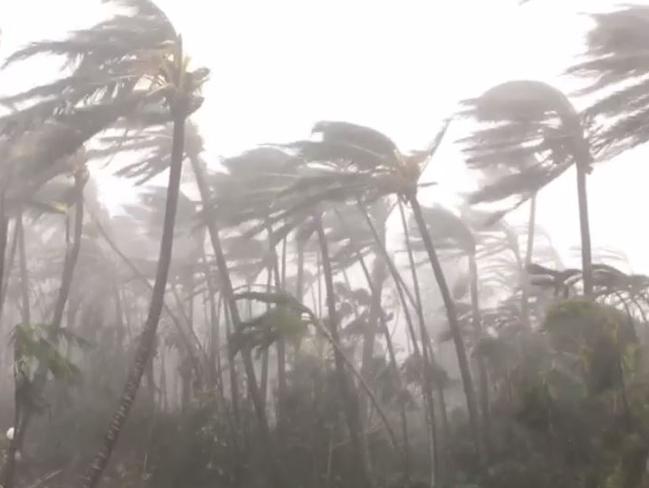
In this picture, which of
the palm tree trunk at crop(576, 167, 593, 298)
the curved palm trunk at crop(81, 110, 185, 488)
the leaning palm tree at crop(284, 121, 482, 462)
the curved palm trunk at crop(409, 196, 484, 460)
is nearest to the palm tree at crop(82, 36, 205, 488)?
the curved palm trunk at crop(81, 110, 185, 488)

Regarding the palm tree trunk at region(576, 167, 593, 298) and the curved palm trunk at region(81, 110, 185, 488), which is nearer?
the curved palm trunk at region(81, 110, 185, 488)

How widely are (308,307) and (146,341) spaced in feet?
12.8

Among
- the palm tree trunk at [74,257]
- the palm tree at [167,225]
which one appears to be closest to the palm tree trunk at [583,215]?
the palm tree at [167,225]

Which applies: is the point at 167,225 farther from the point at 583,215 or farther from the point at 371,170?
the point at 583,215

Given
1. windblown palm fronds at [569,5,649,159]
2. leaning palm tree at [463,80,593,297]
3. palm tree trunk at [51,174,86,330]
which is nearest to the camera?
windblown palm fronds at [569,5,649,159]

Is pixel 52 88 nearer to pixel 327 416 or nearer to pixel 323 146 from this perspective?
pixel 323 146

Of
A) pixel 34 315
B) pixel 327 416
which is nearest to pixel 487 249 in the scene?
pixel 327 416

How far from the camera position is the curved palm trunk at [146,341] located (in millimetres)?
7523

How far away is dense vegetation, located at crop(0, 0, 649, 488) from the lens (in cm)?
750

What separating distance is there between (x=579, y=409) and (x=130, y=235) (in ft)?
63.5

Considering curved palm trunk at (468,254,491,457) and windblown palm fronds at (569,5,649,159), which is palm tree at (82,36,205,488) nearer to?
windblown palm fronds at (569,5,649,159)

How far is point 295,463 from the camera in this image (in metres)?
13.9

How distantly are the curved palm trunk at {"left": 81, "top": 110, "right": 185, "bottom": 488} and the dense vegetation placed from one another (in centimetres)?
3

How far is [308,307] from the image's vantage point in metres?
11.8
